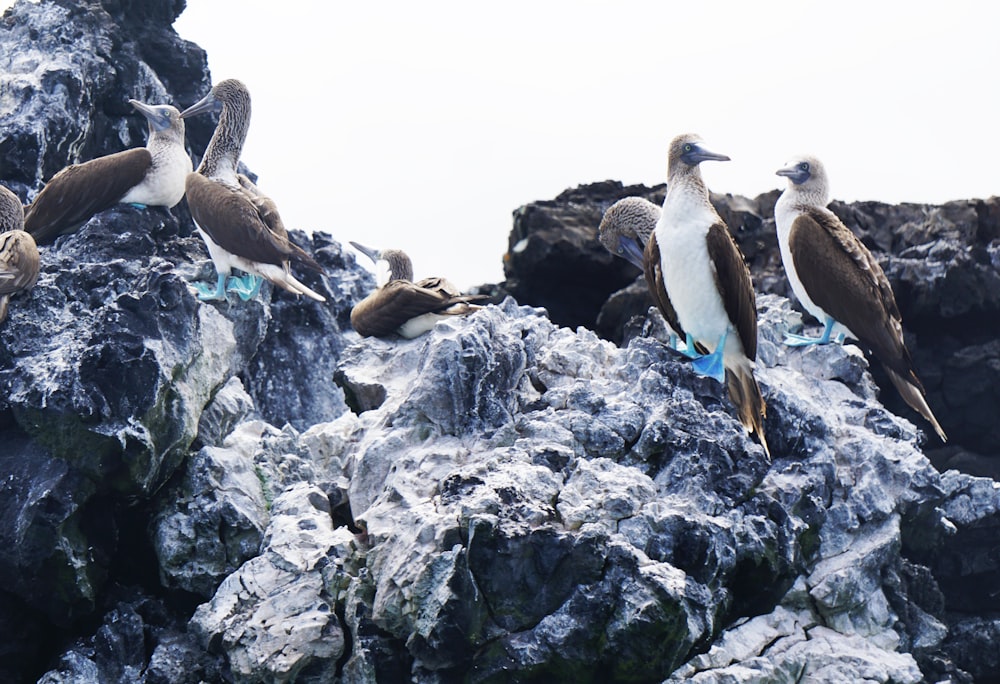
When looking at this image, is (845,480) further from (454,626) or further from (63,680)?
(63,680)

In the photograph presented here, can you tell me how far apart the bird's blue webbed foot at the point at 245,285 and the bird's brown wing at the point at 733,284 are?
4329mm

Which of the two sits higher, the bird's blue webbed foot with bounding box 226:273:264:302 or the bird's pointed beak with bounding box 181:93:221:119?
the bird's pointed beak with bounding box 181:93:221:119

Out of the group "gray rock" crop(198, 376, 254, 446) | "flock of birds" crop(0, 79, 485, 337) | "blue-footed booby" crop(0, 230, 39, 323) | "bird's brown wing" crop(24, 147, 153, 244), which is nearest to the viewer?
"blue-footed booby" crop(0, 230, 39, 323)

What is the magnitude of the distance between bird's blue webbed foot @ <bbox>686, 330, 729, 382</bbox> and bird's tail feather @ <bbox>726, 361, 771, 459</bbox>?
9 cm

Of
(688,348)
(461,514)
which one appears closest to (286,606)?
(461,514)

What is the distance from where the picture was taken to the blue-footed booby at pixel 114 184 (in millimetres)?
10328

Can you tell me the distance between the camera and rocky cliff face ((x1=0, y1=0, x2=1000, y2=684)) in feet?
21.3

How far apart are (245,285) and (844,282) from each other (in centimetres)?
515

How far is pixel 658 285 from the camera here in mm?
8805

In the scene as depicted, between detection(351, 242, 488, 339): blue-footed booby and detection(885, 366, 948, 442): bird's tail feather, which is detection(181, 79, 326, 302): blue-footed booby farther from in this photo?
detection(885, 366, 948, 442): bird's tail feather

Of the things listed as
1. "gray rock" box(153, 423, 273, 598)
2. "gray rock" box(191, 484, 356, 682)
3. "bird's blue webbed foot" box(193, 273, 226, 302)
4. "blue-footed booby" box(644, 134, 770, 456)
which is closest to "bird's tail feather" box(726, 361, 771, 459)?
"blue-footed booby" box(644, 134, 770, 456)

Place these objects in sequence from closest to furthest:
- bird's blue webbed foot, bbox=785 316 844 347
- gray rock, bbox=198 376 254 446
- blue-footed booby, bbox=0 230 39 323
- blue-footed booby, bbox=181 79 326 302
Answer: blue-footed booby, bbox=0 230 39 323 → gray rock, bbox=198 376 254 446 → bird's blue webbed foot, bbox=785 316 844 347 → blue-footed booby, bbox=181 79 326 302

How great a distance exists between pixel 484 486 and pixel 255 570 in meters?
1.66

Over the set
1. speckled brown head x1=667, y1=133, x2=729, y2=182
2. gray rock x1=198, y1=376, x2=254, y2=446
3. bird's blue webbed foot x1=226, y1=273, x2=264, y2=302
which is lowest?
gray rock x1=198, y1=376, x2=254, y2=446
